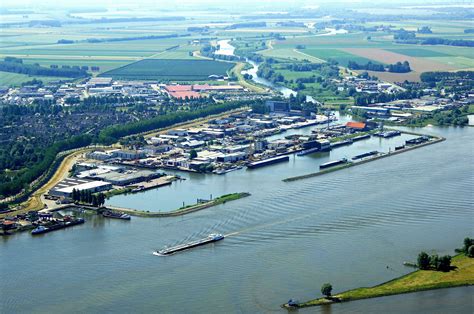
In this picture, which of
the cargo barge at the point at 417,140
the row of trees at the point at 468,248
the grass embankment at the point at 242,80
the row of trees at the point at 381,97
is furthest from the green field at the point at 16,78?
the row of trees at the point at 468,248

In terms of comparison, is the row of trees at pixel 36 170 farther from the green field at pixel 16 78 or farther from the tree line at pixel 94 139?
the green field at pixel 16 78

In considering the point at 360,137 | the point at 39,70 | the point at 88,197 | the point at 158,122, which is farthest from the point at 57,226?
the point at 39,70

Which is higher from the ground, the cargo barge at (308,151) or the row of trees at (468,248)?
the row of trees at (468,248)

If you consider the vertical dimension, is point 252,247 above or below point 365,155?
above

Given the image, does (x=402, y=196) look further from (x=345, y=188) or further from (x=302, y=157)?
(x=302, y=157)

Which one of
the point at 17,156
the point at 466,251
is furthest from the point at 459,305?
the point at 17,156

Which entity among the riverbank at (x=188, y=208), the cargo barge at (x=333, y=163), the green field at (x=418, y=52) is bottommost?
the green field at (x=418, y=52)

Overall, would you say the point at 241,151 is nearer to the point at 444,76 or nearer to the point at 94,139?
the point at 94,139

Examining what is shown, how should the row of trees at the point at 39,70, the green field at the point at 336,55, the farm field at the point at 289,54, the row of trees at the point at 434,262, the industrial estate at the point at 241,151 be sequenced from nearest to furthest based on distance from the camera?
the row of trees at the point at 434,262 < the industrial estate at the point at 241,151 < the row of trees at the point at 39,70 < the green field at the point at 336,55 < the farm field at the point at 289,54
